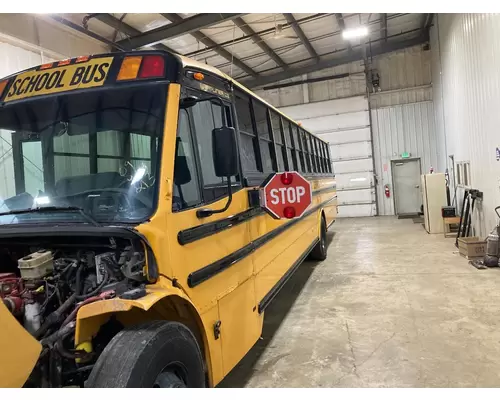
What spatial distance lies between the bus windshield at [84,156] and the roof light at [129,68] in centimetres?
8

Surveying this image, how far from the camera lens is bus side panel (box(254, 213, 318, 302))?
3594 millimetres

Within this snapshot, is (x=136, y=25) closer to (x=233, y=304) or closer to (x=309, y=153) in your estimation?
(x=309, y=153)

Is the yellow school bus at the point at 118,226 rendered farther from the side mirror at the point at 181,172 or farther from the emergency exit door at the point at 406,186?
the emergency exit door at the point at 406,186

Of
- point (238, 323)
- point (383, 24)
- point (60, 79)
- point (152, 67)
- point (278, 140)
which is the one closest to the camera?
point (152, 67)

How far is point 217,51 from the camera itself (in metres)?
10.7

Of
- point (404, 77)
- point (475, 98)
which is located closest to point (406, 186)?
point (404, 77)

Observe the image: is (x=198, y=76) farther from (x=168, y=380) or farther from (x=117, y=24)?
(x=117, y=24)

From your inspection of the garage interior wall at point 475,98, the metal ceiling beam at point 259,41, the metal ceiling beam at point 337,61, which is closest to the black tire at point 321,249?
the garage interior wall at point 475,98

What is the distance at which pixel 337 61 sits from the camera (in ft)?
46.8

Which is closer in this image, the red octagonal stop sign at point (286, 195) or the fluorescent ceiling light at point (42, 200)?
the fluorescent ceiling light at point (42, 200)

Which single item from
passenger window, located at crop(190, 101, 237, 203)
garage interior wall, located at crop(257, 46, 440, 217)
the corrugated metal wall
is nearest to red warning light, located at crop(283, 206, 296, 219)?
passenger window, located at crop(190, 101, 237, 203)

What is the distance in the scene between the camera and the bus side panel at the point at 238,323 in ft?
9.06

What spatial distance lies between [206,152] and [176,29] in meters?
6.23

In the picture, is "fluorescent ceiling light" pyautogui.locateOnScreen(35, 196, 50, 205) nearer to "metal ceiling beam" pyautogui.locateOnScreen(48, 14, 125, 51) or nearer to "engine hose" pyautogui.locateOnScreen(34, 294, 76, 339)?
"engine hose" pyautogui.locateOnScreen(34, 294, 76, 339)
